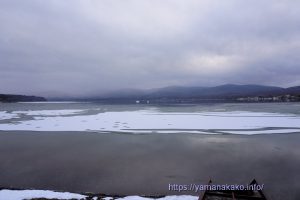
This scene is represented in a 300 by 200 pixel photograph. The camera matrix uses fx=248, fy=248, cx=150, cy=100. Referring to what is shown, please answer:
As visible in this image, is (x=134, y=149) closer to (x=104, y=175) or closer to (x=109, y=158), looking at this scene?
(x=109, y=158)

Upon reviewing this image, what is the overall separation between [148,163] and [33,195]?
146 inches

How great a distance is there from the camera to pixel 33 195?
5566mm

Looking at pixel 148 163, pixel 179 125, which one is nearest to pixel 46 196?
pixel 148 163

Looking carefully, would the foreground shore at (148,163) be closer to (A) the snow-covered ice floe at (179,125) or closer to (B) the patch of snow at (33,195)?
(B) the patch of snow at (33,195)

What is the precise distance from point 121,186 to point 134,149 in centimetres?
402

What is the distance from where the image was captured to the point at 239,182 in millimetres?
6477

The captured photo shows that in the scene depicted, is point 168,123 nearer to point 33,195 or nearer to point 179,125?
point 179,125

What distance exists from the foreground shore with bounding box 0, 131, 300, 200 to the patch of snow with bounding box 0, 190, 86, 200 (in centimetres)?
46

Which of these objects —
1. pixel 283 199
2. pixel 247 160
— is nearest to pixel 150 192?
pixel 283 199

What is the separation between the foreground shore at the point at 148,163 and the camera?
6.43 m

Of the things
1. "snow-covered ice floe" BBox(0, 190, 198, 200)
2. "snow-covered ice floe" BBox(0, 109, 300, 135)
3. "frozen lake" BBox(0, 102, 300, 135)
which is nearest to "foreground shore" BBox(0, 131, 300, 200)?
"snow-covered ice floe" BBox(0, 190, 198, 200)

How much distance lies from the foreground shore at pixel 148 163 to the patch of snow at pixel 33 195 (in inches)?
18.1

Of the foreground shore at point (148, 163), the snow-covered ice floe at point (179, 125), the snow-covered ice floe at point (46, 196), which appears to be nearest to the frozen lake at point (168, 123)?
the snow-covered ice floe at point (179, 125)

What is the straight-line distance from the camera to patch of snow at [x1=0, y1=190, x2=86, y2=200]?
546 centimetres
